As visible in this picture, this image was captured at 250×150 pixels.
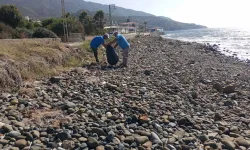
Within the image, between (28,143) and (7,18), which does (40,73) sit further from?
(7,18)

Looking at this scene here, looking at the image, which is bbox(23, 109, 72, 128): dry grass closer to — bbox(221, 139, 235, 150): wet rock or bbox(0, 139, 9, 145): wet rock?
bbox(0, 139, 9, 145): wet rock

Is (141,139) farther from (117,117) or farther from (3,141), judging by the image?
(3,141)

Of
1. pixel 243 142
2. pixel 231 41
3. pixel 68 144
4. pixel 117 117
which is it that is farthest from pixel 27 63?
pixel 231 41

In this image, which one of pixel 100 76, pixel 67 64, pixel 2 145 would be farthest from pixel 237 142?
pixel 67 64

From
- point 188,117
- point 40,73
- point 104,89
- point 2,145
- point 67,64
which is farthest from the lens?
point 67,64

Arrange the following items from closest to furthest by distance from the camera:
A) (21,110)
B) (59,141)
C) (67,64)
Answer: (59,141) → (21,110) → (67,64)

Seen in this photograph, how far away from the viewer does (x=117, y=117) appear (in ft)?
17.7

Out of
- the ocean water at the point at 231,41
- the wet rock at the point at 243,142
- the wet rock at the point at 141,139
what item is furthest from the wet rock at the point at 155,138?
the ocean water at the point at 231,41

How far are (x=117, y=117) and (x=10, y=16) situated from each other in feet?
84.2

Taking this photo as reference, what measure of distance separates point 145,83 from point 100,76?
154 centimetres

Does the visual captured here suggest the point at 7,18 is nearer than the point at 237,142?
No

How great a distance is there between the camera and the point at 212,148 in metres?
4.71

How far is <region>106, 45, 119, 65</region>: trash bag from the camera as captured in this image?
11508mm

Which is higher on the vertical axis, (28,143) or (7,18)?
(7,18)
